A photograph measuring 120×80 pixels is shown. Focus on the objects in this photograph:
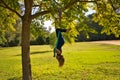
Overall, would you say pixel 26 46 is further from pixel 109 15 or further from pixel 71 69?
pixel 71 69

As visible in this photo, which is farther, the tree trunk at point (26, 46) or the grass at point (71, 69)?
the grass at point (71, 69)

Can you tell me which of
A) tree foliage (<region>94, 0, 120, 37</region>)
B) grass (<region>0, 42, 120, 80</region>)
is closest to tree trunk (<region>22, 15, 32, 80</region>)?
tree foliage (<region>94, 0, 120, 37</region>)

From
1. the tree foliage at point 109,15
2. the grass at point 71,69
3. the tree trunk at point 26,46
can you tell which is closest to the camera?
the tree foliage at point 109,15

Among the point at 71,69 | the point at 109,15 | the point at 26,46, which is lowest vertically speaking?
the point at 71,69

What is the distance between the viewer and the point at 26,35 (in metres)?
13.4

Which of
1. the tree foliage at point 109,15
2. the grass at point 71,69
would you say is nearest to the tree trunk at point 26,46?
the tree foliage at point 109,15

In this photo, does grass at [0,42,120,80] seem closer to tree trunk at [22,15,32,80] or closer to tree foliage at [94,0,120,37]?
tree trunk at [22,15,32,80]

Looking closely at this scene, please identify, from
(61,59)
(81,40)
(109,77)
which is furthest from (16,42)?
(61,59)

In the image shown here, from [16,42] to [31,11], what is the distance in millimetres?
62185

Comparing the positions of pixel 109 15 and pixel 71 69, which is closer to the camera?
pixel 109 15

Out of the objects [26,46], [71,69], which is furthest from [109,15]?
[71,69]

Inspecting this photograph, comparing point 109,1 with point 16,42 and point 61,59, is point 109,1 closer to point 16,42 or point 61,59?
point 61,59

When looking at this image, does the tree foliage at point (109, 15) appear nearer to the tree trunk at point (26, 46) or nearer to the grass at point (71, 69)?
the tree trunk at point (26, 46)

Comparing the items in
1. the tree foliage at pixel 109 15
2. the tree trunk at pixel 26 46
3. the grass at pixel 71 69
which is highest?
the tree foliage at pixel 109 15
